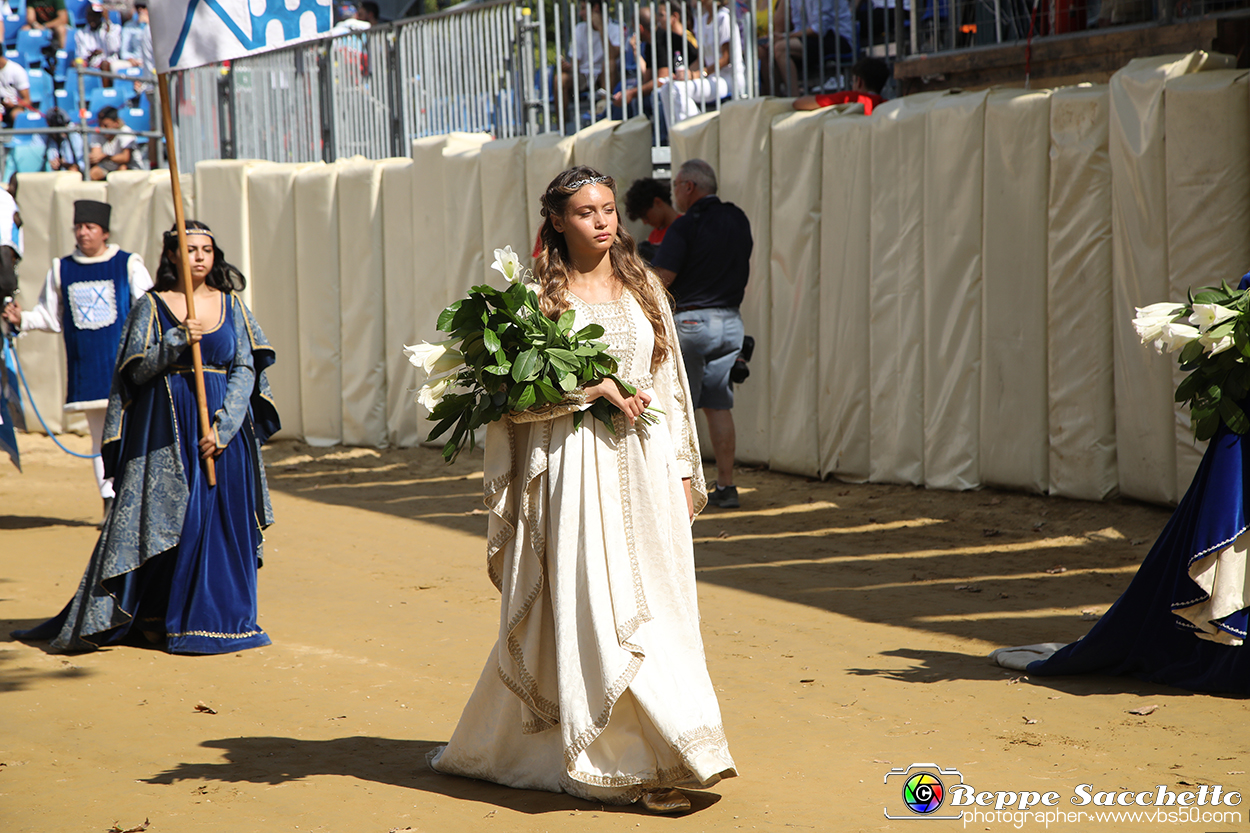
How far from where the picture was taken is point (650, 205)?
32.6ft

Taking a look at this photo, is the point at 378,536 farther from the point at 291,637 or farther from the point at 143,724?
the point at 143,724

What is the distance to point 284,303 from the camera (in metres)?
13.9

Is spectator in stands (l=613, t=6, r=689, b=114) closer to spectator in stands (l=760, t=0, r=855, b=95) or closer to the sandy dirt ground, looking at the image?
Answer: spectator in stands (l=760, t=0, r=855, b=95)

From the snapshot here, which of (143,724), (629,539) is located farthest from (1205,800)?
(143,724)

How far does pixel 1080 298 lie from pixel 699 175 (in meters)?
2.80

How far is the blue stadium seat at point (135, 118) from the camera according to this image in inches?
737

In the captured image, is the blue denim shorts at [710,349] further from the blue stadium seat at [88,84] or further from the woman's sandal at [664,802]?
the blue stadium seat at [88,84]

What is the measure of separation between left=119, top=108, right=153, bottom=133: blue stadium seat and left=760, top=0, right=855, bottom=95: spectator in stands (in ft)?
36.5

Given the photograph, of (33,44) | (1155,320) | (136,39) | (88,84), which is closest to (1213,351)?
(1155,320)

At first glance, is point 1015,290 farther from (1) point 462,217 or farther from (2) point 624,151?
(1) point 462,217

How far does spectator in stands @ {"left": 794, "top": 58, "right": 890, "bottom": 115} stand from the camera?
10117 mm

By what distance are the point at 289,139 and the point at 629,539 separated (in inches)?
475

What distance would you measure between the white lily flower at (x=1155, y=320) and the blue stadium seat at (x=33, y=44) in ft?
67.6

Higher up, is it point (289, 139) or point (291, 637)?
point (289, 139)
